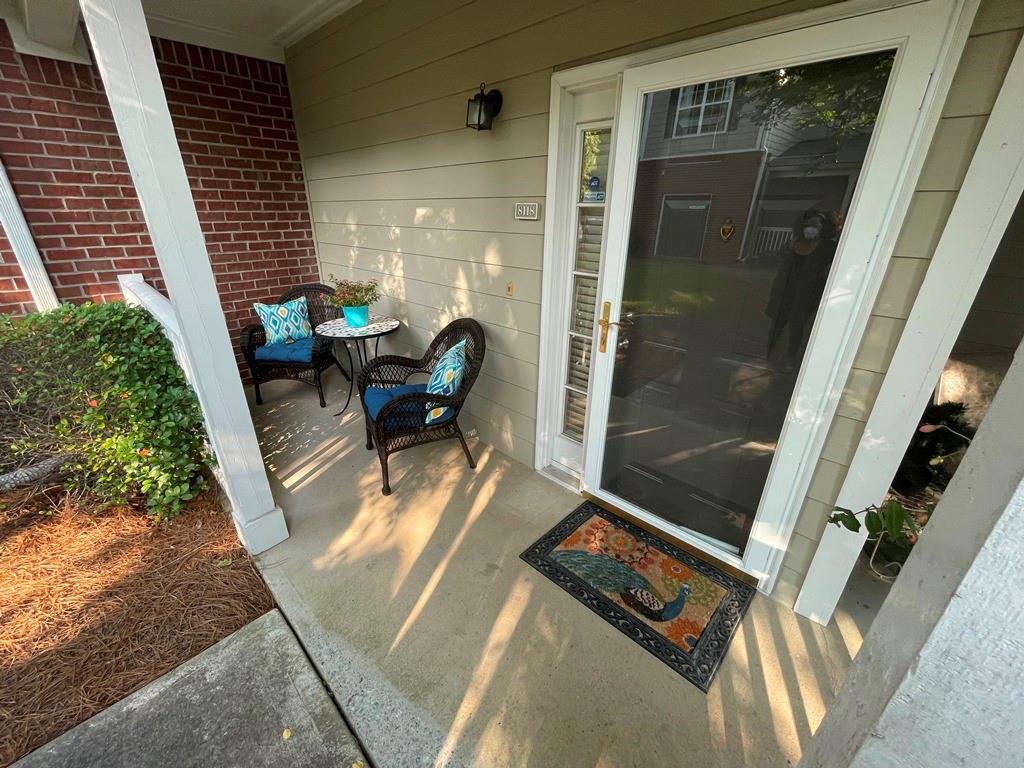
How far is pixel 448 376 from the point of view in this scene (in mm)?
2367

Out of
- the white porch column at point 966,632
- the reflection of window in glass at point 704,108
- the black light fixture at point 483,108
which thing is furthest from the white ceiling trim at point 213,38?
the white porch column at point 966,632

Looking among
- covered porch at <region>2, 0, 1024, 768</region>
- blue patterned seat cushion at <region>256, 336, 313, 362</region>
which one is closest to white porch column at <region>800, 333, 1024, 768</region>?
covered porch at <region>2, 0, 1024, 768</region>

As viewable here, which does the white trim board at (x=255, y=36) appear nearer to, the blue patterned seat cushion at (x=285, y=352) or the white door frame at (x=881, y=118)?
the white door frame at (x=881, y=118)

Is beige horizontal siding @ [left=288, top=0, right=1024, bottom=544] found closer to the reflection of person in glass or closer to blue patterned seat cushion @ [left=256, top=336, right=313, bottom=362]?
the reflection of person in glass

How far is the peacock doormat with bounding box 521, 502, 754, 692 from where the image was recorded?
5.26 feet

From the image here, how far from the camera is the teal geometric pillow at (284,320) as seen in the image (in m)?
3.51

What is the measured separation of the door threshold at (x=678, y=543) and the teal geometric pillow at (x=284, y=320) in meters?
2.86

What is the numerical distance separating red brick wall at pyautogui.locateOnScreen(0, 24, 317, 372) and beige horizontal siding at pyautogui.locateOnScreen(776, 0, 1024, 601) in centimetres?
445

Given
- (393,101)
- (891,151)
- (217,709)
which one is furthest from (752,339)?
(393,101)

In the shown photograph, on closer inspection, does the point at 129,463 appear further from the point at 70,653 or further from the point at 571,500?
the point at 571,500

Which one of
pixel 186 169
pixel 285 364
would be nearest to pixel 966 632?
pixel 285 364

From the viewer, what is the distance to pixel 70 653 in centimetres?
154

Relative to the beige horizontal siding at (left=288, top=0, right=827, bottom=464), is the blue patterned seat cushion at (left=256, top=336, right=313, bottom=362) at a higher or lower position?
lower

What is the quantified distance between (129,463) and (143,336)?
65 cm
